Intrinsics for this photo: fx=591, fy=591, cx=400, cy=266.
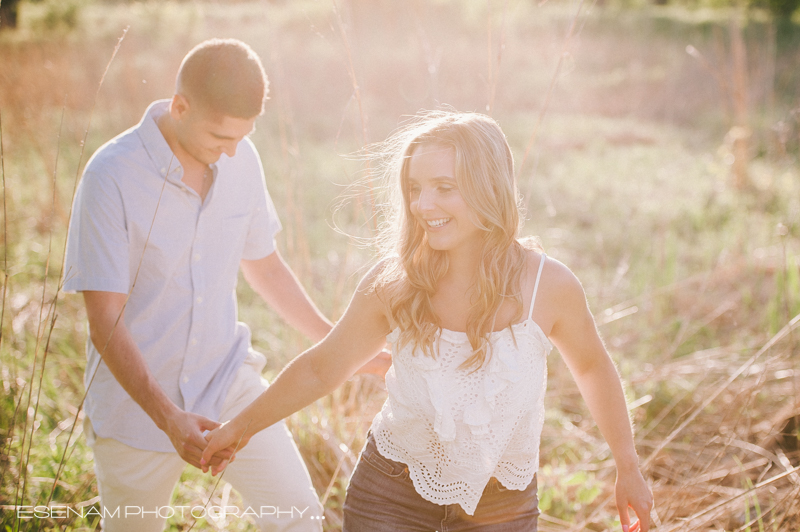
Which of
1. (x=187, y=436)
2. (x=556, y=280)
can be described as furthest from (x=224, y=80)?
(x=556, y=280)

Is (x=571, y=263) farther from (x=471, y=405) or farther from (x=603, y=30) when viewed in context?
(x=603, y=30)

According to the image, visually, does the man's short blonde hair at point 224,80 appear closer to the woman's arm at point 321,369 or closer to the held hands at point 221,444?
the woman's arm at point 321,369

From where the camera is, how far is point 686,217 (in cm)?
660

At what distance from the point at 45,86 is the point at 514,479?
22.6ft

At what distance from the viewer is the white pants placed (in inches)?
75.9

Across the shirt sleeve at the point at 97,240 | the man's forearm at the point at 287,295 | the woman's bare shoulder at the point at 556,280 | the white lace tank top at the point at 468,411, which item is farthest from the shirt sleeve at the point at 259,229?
the woman's bare shoulder at the point at 556,280

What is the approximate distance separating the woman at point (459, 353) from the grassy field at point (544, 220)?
0.83 feet

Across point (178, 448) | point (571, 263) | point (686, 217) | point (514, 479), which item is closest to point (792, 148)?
point (686, 217)

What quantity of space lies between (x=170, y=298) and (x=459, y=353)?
41.2 inches

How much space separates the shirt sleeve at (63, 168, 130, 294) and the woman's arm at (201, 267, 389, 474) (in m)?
0.57

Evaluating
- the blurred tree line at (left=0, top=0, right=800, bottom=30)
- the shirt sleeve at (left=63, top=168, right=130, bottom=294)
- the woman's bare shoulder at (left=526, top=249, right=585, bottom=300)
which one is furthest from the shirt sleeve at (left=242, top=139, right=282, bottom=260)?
the blurred tree line at (left=0, top=0, right=800, bottom=30)

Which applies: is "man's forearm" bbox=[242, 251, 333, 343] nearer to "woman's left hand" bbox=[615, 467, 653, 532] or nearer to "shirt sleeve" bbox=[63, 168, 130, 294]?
"shirt sleeve" bbox=[63, 168, 130, 294]

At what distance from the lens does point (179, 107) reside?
2.01m

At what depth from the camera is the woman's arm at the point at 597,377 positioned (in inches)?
63.8
